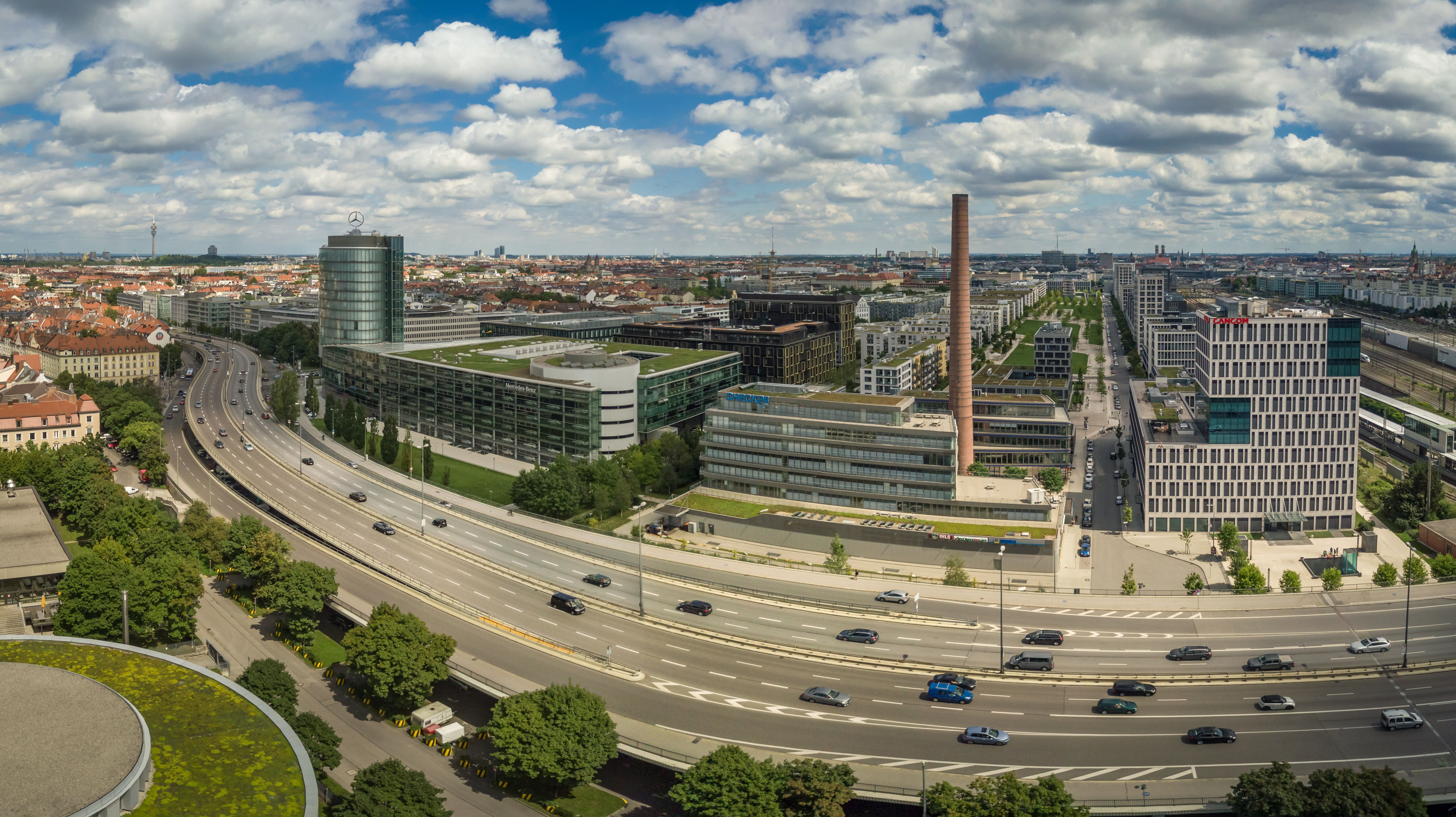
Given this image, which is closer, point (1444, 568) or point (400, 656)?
point (400, 656)

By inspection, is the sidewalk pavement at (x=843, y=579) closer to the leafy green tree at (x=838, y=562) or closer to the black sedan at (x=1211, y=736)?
the leafy green tree at (x=838, y=562)

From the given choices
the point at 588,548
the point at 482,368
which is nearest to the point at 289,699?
the point at 588,548

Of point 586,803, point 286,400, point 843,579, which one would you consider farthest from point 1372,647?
point 286,400

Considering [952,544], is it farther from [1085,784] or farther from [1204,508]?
[1085,784]

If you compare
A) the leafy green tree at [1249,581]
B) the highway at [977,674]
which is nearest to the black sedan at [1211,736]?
the highway at [977,674]

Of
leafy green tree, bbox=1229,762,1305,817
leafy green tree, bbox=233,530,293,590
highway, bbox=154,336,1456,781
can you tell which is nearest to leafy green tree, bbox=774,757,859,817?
highway, bbox=154,336,1456,781

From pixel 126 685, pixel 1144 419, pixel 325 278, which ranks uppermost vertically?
pixel 325 278

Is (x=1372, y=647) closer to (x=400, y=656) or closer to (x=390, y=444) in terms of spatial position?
(x=400, y=656)
